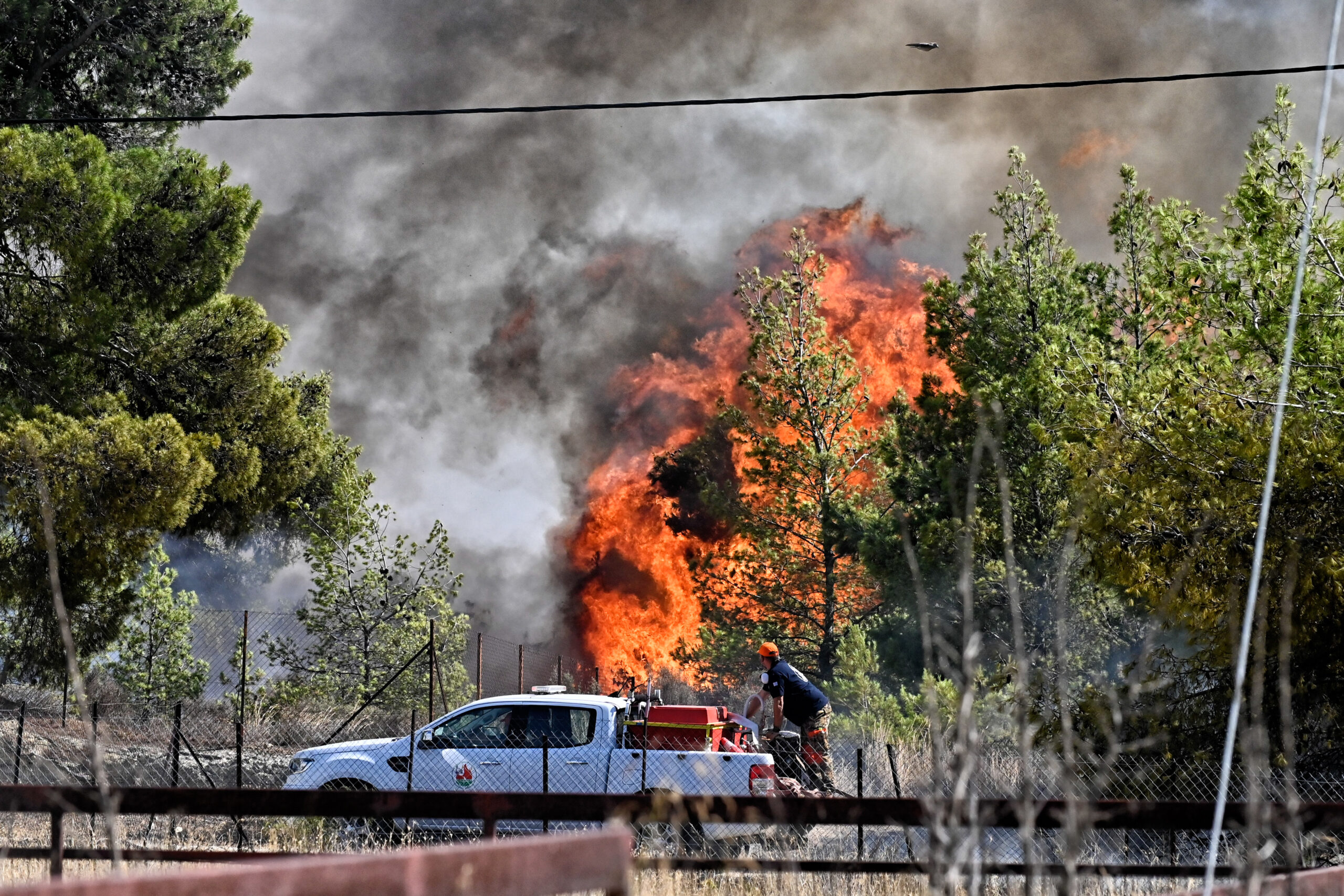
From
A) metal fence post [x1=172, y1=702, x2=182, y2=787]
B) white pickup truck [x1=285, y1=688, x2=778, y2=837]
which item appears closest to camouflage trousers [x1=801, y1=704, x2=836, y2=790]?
white pickup truck [x1=285, y1=688, x2=778, y2=837]

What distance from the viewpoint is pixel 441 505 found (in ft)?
156

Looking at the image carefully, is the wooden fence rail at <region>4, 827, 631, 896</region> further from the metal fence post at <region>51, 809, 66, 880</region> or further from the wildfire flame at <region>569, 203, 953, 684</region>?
the wildfire flame at <region>569, 203, 953, 684</region>

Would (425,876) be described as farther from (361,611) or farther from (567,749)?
(361,611)

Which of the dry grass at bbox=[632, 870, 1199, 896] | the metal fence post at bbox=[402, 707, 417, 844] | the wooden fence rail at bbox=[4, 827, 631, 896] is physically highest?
the wooden fence rail at bbox=[4, 827, 631, 896]

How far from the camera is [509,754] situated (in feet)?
38.1

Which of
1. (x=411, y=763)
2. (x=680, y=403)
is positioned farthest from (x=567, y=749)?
(x=680, y=403)

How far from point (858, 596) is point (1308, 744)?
14.8 m

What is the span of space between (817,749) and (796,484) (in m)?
14.1

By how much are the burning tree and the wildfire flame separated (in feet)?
28.2

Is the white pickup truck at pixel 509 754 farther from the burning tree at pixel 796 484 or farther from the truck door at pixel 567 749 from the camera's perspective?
the burning tree at pixel 796 484

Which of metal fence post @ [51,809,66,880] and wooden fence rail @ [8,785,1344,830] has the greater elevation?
wooden fence rail @ [8,785,1344,830]

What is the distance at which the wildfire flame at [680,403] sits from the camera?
38.8 meters

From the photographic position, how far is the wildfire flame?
3884 centimetres

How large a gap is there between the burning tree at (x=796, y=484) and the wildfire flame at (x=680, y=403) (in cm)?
859
